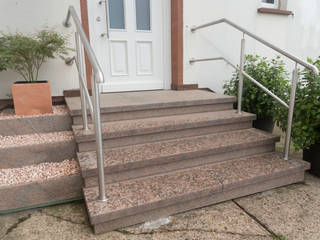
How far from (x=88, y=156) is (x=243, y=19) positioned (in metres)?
2.84

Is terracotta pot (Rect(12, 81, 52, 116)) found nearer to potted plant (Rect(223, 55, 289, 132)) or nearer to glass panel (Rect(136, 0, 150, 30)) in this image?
glass panel (Rect(136, 0, 150, 30))

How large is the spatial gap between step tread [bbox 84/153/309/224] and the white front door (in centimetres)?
161

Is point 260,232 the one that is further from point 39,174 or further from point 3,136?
point 3,136

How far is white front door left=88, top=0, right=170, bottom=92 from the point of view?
9.21 feet

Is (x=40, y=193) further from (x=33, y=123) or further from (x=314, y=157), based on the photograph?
(x=314, y=157)

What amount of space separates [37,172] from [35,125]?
1.55ft

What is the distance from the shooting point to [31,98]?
6.88ft

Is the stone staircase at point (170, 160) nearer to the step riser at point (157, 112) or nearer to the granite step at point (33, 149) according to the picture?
the step riser at point (157, 112)

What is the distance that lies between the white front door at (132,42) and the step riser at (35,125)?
37.5 inches

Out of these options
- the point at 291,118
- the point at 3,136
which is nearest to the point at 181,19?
the point at 291,118

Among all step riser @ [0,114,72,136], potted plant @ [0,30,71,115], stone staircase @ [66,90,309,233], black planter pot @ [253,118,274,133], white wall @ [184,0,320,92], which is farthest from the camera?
white wall @ [184,0,320,92]

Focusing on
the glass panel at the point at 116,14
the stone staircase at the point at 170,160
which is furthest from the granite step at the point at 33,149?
the glass panel at the point at 116,14

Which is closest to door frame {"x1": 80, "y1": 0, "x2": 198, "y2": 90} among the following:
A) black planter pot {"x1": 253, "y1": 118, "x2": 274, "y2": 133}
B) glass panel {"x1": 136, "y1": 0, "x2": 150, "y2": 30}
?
glass panel {"x1": 136, "y1": 0, "x2": 150, "y2": 30}

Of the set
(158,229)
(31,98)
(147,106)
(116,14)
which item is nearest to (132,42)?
(116,14)
